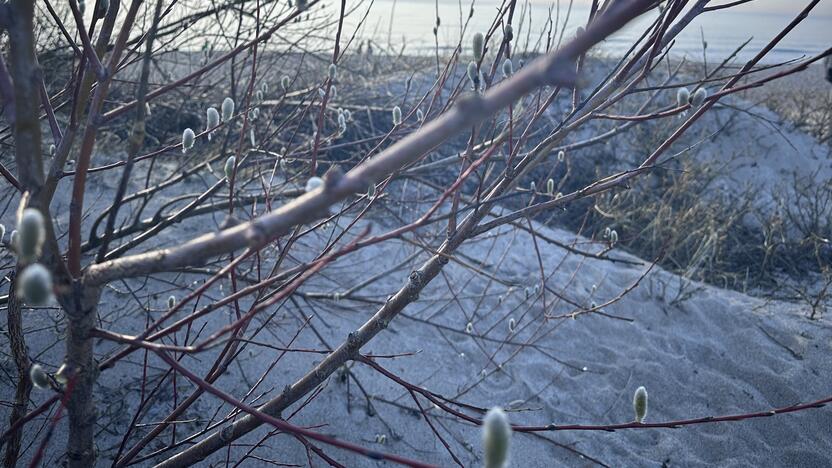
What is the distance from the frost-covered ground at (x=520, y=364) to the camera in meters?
2.52

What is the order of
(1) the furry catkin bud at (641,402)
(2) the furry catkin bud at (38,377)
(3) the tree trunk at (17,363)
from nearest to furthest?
1. (2) the furry catkin bud at (38,377)
2. (1) the furry catkin bud at (641,402)
3. (3) the tree trunk at (17,363)

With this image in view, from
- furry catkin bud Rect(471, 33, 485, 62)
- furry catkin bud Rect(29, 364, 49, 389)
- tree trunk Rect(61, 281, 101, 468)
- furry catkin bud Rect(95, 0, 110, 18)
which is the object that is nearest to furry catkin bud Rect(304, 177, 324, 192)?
tree trunk Rect(61, 281, 101, 468)

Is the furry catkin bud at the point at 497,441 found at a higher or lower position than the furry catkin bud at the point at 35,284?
lower

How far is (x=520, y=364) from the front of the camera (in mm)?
3148

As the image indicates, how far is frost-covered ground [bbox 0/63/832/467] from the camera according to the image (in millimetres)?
2520

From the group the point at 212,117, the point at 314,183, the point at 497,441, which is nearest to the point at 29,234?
the point at 314,183

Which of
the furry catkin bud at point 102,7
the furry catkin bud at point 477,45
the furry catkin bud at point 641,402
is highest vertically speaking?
the furry catkin bud at point 102,7

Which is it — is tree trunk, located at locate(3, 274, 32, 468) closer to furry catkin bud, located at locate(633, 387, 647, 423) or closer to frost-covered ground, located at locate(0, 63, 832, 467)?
frost-covered ground, located at locate(0, 63, 832, 467)

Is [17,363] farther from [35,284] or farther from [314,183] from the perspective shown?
[314,183]

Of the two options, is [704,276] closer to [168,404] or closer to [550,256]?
[550,256]

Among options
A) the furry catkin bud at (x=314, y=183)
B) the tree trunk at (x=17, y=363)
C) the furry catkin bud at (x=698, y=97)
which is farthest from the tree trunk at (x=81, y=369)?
the furry catkin bud at (x=698, y=97)

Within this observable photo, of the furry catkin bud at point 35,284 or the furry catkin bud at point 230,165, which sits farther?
the furry catkin bud at point 230,165

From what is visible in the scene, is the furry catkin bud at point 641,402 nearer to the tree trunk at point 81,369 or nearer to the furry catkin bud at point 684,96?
the furry catkin bud at point 684,96

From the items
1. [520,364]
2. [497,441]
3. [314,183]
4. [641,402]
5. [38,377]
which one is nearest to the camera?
[497,441]
